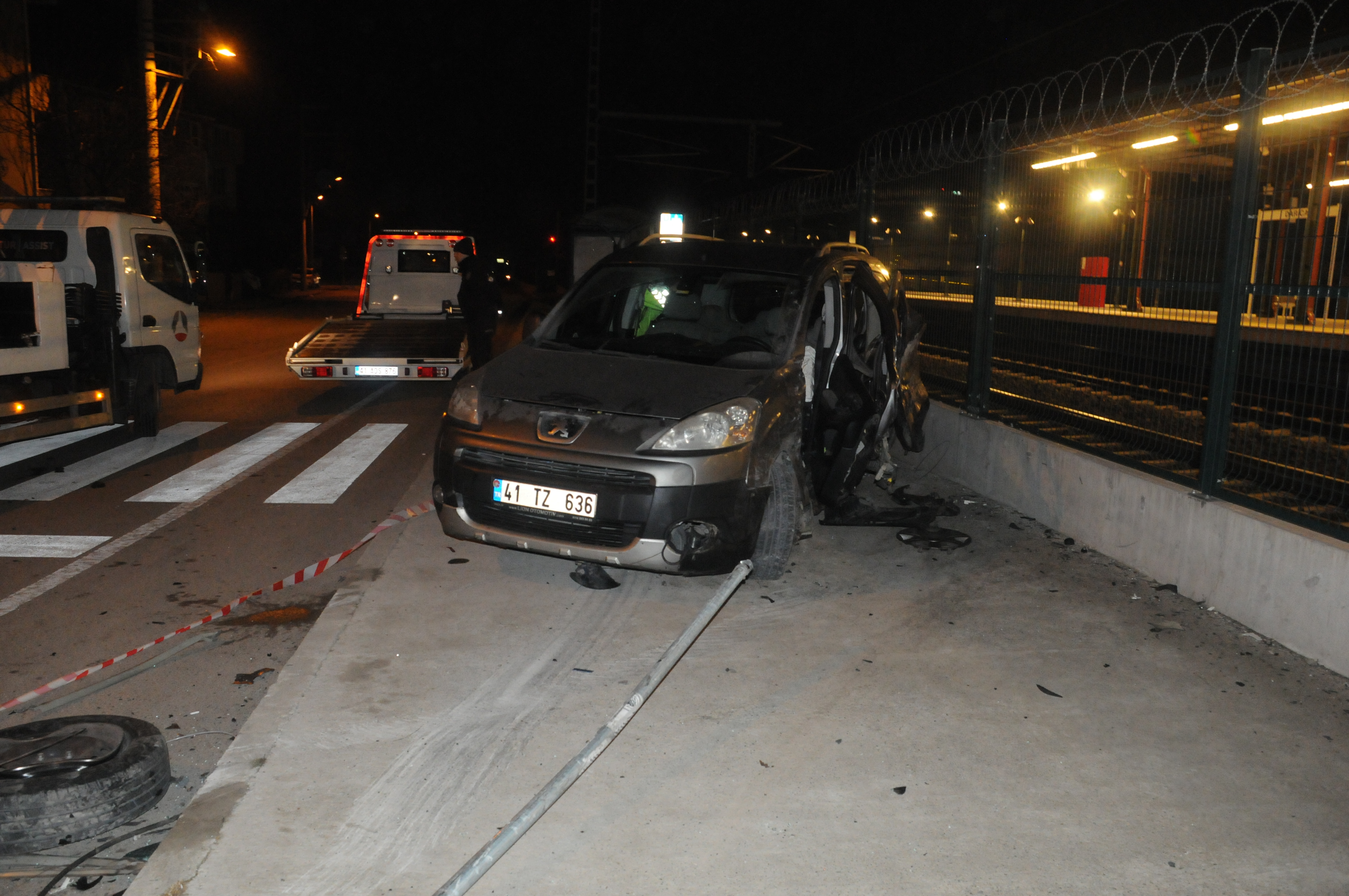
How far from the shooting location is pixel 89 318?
9398 millimetres

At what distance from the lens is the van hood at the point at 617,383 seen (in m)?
5.29

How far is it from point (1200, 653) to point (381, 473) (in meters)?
6.49

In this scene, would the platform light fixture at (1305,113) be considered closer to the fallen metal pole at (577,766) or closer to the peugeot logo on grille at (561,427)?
the fallen metal pole at (577,766)

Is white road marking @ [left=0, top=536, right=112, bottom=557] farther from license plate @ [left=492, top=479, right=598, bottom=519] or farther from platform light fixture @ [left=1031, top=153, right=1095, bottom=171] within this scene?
platform light fixture @ [left=1031, top=153, right=1095, bottom=171]

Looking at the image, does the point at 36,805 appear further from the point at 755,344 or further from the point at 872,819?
the point at 755,344

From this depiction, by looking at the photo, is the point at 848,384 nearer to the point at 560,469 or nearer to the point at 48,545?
the point at 560,469

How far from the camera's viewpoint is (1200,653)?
4957mm

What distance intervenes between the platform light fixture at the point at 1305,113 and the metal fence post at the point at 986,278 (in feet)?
9.21

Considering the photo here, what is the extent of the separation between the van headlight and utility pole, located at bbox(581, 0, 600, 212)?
30381 millimetres

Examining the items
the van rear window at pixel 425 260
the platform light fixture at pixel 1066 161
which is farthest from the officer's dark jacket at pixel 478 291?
the platform light fixture at pixel 1066 161

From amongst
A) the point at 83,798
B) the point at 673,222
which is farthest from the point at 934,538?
the point at 673,222

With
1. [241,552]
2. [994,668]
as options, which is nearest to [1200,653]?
[994,668]

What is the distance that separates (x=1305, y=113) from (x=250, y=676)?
5.58m

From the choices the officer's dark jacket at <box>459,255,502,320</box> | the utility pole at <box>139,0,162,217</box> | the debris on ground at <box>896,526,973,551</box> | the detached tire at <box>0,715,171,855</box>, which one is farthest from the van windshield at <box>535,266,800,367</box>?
the utility pole at <box>139,0,162,217</box>
